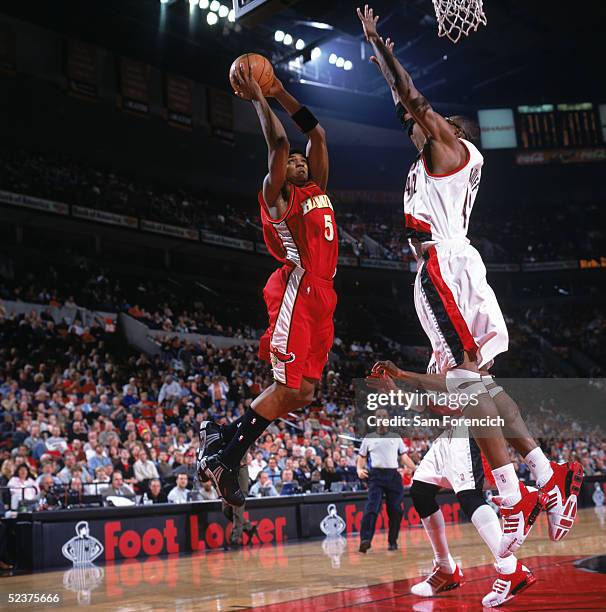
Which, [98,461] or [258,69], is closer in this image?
[258,69]

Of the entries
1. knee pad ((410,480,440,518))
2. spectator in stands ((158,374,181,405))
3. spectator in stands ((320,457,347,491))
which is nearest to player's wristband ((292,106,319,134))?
knee pad ((410,480,440,518))

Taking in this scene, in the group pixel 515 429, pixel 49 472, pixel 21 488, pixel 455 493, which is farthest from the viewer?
pixel 49 472

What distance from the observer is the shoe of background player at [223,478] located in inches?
157

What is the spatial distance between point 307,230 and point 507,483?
71.5 inches

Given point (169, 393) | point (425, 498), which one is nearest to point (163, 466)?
point (169, 393)

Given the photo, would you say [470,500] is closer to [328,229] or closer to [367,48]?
[328,229]

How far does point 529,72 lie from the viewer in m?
24.3

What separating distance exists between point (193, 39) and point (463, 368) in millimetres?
16647

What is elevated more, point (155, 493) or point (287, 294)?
point (287, 294)

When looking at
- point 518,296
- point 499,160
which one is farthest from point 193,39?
point 518,296

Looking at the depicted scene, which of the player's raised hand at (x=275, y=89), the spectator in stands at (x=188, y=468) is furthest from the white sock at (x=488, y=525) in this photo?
the spectator in stands at (x=188, y=468)

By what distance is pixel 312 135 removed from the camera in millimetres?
4488

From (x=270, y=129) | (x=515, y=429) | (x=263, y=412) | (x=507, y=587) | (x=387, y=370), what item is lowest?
(x=507, y=587)

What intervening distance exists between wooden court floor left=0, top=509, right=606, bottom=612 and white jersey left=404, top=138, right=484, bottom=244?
2155mm
